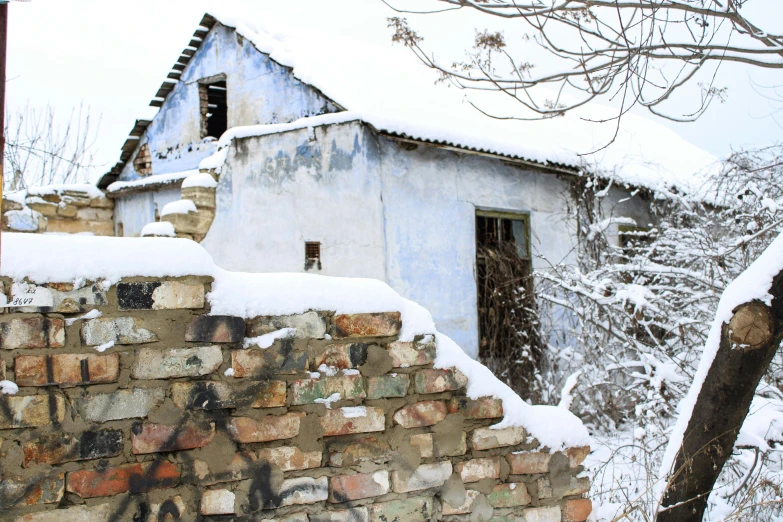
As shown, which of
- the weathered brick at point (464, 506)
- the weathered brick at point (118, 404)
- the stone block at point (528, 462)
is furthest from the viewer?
the stone block at point (528, 462)

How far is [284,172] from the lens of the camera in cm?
724

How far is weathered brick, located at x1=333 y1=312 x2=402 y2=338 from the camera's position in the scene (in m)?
2.33

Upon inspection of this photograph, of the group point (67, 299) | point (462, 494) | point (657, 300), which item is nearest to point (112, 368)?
point (67, 299)

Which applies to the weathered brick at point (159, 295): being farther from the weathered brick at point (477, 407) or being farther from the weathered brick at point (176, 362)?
the weathered brick at point (477, 407)

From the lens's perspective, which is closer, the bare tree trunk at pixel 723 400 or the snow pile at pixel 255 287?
the snow pile at pixel 255 287

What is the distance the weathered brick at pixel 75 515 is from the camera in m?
1.89

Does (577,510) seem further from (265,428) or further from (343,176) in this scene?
(343,176)

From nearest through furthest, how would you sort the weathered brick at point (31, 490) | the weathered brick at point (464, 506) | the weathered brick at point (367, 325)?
the weathered brick at point (31, 490) < the weathered brick at point (367, 325) < the weathered brick at point (464, 506)

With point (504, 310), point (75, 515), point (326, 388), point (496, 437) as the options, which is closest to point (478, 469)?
point (496, 437)

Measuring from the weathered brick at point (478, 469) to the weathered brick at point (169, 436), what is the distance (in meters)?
0.86

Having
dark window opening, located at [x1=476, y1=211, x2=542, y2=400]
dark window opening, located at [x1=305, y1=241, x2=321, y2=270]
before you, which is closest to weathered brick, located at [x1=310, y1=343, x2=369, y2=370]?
dark window opening, located at [x1=305, y1=241, x2=321, y2=270]

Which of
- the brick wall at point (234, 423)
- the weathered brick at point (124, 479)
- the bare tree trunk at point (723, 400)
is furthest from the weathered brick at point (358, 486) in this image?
the bare tree trunk at point (723, 400)

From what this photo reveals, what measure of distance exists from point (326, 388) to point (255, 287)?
384mm

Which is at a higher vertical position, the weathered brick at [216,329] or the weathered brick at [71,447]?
the weathered brick at [216,329]
